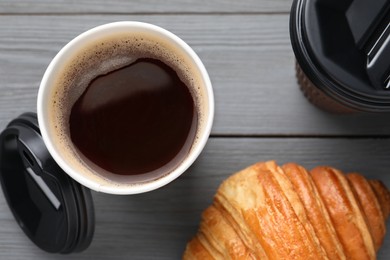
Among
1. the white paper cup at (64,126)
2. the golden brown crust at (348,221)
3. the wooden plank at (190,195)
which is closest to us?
the white paper cup at (64,126)

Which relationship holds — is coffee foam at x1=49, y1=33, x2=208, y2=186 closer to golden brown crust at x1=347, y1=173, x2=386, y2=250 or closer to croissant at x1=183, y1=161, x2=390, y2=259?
croissant at x1=183, y1=161, x2=390, y2=259

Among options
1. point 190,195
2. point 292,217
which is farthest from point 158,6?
point 292,217

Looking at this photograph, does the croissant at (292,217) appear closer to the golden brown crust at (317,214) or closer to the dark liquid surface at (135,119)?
the golden brown crust at (317,214)

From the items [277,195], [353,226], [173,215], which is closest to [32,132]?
[173,215]

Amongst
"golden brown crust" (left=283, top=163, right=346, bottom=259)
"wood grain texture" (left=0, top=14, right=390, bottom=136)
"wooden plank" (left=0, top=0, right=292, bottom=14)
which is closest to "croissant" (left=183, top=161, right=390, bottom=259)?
"golden brown crust" (left=283, top=163, right=346, bottom=259)

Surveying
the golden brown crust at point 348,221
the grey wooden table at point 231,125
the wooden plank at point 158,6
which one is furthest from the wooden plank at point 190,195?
the wooden plank at point 158,6

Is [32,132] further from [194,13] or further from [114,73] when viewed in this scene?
[194,13]
